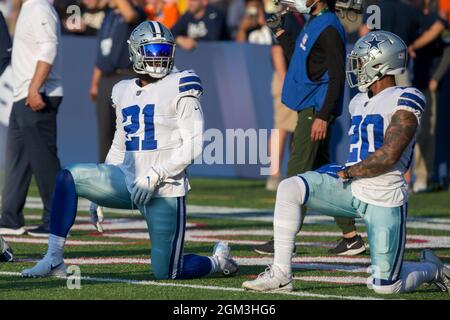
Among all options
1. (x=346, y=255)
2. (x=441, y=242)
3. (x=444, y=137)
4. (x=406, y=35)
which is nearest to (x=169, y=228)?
(x=346, y=255)

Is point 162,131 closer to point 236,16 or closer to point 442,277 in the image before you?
point 442,277

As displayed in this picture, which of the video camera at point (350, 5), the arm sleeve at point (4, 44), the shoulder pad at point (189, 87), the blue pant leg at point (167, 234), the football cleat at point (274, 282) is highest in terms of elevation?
the video camera at point (350, 5)

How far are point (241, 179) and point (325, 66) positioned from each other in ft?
20.6

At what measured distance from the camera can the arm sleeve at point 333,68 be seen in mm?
8750

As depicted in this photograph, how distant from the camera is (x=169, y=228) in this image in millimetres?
7367

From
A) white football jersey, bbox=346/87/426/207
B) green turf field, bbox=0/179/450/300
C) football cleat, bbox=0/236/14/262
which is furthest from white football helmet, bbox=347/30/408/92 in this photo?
football cleat, bbox=0/236/14/262

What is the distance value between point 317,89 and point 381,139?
6.46 ft

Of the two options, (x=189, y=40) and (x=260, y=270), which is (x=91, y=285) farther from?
(x=189, y=40)

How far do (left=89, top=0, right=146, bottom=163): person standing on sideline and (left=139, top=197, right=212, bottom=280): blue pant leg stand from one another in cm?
457

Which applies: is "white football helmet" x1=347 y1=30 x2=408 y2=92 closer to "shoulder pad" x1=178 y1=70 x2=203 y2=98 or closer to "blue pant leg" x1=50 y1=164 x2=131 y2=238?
"shoulder pad" x1=178 y1=70 x2=203 y2=98

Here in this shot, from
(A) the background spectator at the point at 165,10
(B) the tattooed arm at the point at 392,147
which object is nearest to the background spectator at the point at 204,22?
(A) the background spectator at the point at 165,10

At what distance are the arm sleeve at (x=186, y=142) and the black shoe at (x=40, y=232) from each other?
255 centimetres

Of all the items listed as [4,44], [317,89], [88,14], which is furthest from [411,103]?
[88,14]

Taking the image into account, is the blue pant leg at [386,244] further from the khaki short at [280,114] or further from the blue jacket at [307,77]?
the khaki short at [280,114]
